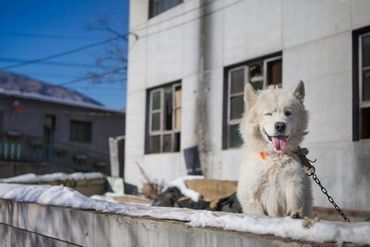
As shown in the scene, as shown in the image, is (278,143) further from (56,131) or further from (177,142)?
(56,131)

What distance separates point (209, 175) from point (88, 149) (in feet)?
82.0

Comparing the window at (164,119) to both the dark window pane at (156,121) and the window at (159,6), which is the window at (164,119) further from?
the window at (159,6)

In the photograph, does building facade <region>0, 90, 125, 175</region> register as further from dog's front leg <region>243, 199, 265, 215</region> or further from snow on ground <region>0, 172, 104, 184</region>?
dog's front leg <region>243, 199, 265, 215</region>

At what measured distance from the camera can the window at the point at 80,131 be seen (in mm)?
37594

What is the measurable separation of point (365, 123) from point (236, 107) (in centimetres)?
394

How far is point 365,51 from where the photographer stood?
934cm


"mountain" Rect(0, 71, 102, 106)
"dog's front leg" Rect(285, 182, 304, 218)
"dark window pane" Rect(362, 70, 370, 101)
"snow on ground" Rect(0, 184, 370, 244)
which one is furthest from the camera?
"mountain" Rect(0, 71, 102, 106)

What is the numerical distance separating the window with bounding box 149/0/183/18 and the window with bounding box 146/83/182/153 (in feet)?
8.04

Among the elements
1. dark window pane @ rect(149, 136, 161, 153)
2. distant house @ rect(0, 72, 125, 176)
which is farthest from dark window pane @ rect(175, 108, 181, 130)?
→ distant house @ rect(0, 72, 125, 176)

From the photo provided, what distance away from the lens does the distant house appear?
1310 inches

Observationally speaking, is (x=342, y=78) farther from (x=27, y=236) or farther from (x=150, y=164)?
(x=150, y=164)

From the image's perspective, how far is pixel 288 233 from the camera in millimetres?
2824

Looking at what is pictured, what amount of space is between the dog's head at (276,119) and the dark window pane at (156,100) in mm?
11202

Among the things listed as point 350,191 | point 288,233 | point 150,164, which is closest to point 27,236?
point 288,233
